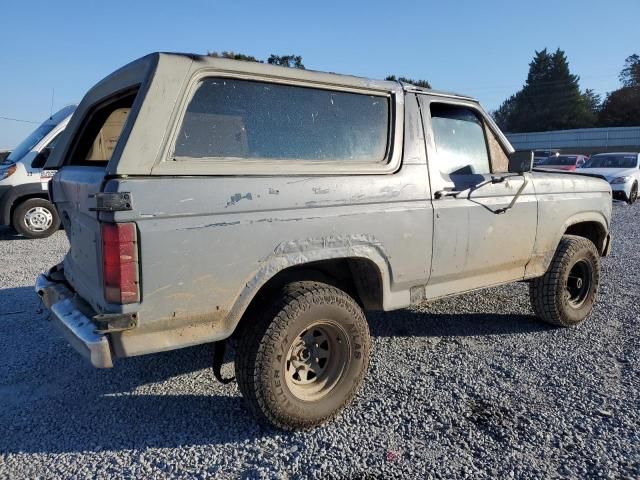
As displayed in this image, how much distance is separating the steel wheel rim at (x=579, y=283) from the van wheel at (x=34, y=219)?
823 cm

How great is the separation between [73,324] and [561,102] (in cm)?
7062

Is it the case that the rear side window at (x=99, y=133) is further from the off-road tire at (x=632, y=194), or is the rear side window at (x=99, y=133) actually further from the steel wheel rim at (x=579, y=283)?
the off-road tire at (x=632, y=194)

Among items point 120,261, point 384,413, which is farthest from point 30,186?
point 384,413

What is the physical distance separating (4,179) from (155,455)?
765 centimetres

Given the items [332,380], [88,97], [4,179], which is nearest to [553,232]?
[332,380]

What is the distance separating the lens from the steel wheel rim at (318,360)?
9.45 feet

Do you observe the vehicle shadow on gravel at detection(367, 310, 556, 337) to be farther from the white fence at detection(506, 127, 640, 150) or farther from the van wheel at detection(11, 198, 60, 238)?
the white fence at detection(506, 127, 640, 150)

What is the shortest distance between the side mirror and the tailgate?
2869 millimetres

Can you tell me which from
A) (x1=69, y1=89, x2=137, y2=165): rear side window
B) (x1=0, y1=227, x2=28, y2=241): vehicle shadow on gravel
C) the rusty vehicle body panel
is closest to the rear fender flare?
the rusty vehicle body panel

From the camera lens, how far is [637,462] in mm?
2508

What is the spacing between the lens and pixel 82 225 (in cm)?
277

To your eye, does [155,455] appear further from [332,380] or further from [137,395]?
[332,380]

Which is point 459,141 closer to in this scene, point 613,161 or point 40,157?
point 40,157

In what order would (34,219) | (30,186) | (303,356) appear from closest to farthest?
(303,356) → (30,186) → (34,219)
